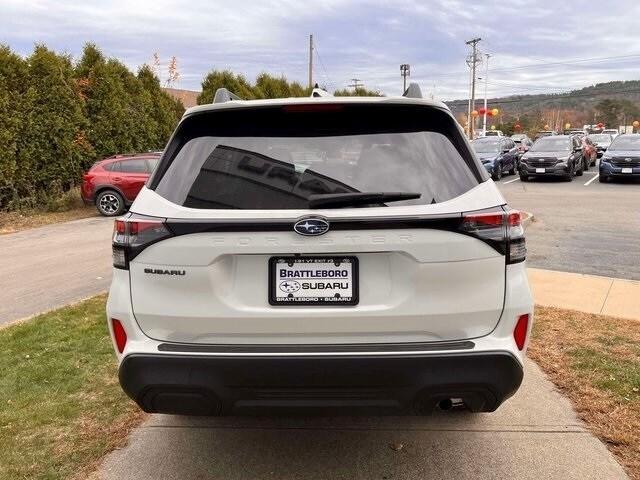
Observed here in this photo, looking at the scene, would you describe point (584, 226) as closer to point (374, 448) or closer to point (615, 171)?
point (374, 448)

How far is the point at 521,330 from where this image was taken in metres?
2.64

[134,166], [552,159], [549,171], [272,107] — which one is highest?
[272,107]

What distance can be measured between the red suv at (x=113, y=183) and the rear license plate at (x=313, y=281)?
46.2 ft

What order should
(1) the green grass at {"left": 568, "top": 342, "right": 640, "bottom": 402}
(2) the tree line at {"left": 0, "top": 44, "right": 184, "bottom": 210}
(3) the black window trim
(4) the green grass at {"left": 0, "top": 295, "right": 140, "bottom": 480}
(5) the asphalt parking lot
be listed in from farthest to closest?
(2) the tree line at {"left": 0, "top": 44, "right": 184, "bottom": 210}, (5) the asphalt parking lot, (1) the green grass at {"left": 568, "top": 342, "right": 640, "bottom": 402}, (4) the green grass at {"left": 0, "top": 295, "right": 140, "bottom": 480}, (3) the black window trim

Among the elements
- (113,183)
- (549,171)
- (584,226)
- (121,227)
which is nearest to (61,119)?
(113,183)

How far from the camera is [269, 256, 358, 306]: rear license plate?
2500 millimetres

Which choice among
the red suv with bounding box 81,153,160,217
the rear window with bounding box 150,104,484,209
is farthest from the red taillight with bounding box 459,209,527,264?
the red suv with bounding box 81,153,160,217

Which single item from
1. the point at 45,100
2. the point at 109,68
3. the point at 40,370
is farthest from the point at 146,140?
the point at 40,370

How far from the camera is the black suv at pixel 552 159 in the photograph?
2194 centimetres

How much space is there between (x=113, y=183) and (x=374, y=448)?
14.1 m

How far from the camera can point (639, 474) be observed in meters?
3.01

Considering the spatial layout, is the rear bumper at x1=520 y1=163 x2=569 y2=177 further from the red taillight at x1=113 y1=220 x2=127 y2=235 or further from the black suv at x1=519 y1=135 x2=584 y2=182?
the red taillight at x1=113 y1=220 x2=127 y2=235

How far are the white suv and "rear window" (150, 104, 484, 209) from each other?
11 millimetres

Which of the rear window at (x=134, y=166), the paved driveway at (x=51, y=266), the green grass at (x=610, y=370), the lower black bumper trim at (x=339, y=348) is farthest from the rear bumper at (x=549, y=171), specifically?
the lower black bumper trim at (x=339, y=348)
